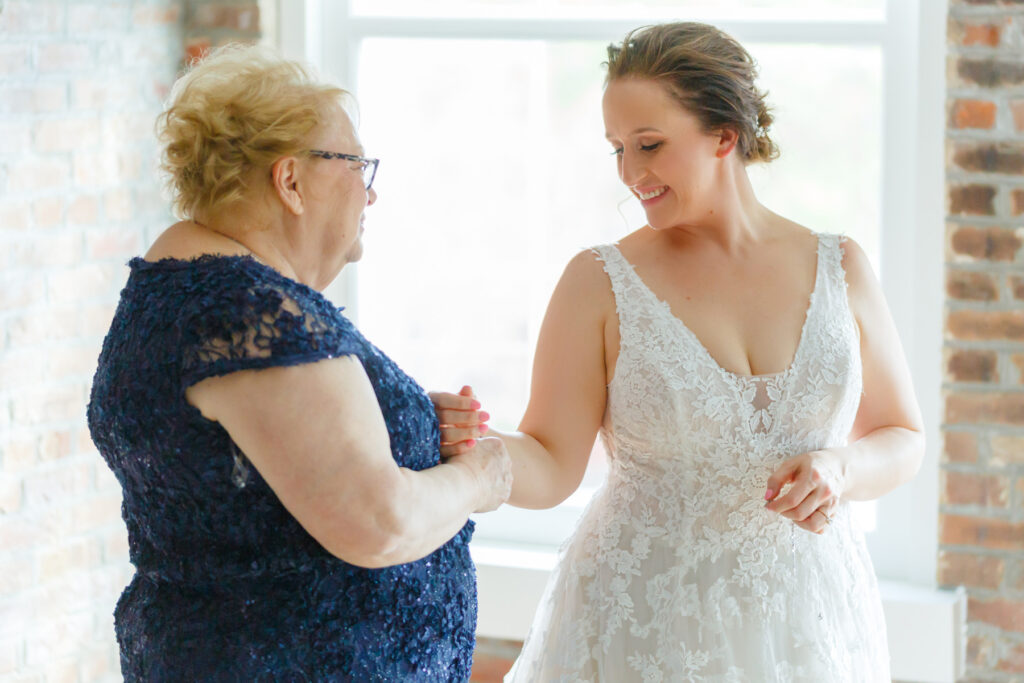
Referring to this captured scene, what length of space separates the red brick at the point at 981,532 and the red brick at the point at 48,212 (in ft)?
7.47

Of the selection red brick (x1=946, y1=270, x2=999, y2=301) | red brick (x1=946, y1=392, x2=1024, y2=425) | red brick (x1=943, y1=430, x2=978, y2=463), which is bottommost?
red brick (x1=943, y1=430, x2=978, y2=463)

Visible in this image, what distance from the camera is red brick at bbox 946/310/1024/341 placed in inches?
101

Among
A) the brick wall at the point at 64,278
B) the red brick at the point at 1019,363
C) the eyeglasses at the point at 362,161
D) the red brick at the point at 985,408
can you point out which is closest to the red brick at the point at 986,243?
the red brick at the point at 1019,363

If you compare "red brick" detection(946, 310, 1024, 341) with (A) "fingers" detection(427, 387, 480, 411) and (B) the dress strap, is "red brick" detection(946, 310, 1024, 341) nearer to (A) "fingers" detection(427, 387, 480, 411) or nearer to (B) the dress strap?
(B) the dress strap

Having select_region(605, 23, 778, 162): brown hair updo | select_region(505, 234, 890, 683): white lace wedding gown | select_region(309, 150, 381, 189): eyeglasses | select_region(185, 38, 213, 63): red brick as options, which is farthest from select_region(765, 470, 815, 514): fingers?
select_region(185, 38, 213, 63): red brick

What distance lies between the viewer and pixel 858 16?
9.19 feet

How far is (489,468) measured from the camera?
1.53m

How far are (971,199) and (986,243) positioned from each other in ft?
0.36

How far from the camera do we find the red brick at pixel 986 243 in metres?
2.54

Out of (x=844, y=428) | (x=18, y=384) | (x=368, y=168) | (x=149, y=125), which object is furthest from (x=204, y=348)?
(x=149, y=125)

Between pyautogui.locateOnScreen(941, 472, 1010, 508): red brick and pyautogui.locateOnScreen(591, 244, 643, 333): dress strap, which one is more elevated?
pyautogui.locateOnScreen(591, 244, 643, 333): dress strap

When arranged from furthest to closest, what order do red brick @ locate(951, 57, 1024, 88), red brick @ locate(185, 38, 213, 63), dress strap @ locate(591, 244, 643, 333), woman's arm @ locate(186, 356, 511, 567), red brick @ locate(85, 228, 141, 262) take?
1. red brick @ locate(185, 38, 213, 63)
2. red brick @ locate(85, 228, 141, 262)
3. red brick @ locate(951, 57, 1024, 88)
4. dress strap @ locate(591, 244, 643, 333)
5. woman's arm @ locate(186, 356, 511, 567)

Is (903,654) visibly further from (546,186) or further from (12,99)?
(12,99)

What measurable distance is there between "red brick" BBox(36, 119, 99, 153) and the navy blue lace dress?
1386 millimetres
